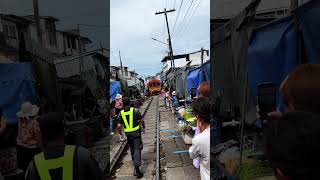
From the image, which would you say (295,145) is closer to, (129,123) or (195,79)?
(129,123)

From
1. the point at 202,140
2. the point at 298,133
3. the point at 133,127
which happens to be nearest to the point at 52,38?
the point at 133,127

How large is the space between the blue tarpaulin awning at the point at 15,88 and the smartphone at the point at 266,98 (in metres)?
5.66

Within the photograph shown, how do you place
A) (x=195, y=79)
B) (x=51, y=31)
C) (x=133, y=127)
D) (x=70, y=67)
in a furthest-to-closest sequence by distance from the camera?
(x=51, y=31)
(x=195, y=79)
(x=70, y=67)
(x=133, y=127)

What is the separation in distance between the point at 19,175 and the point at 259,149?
4.41m

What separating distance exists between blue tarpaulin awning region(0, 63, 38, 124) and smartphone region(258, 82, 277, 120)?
223 inches

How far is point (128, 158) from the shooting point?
1189 centimetres

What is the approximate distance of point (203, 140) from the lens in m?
4.04

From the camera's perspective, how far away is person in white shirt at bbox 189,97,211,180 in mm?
4047

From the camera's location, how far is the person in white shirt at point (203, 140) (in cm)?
405

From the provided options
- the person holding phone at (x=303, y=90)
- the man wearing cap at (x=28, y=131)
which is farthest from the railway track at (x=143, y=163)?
the person holding phone at (x=303, y=90)

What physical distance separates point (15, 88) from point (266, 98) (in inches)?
238

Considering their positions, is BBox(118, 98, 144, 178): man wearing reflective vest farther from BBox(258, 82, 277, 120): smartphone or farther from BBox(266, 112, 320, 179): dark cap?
BBox(266, 112, 320, 179): dark cap

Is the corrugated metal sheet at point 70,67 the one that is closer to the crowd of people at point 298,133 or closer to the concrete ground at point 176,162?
the concrete ground at point 176,162

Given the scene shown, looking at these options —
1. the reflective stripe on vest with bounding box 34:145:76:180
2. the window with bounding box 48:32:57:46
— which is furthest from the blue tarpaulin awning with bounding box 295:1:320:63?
the window with bounding box 48:32:57:46
